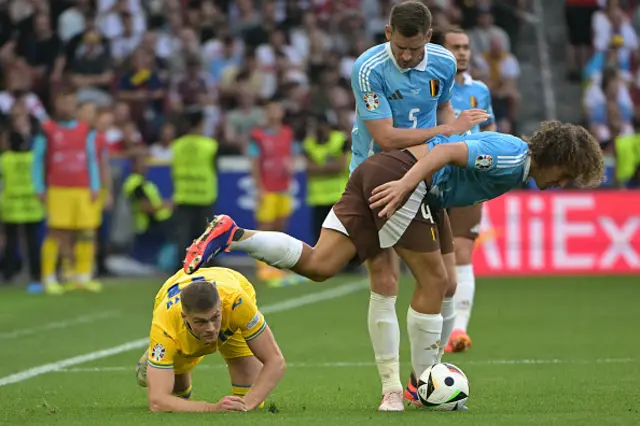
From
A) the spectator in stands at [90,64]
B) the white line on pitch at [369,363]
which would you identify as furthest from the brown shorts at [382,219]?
the spectator in stands at [90,64]

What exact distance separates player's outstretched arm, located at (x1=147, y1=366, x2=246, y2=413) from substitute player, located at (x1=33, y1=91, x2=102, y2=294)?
9362mm

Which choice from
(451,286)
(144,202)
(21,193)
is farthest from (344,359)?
(144,202)

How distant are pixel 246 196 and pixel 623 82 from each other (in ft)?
20.9

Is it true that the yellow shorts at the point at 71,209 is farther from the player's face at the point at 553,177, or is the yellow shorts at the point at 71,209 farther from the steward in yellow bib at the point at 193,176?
the player's face at the point at 553,177

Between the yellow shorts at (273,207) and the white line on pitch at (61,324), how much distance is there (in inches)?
155

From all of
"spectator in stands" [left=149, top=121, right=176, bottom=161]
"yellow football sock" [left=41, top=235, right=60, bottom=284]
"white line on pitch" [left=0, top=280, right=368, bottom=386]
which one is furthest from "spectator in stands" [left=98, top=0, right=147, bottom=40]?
"white line on pitch" [left=0, top=280, right=368, bottom=386]

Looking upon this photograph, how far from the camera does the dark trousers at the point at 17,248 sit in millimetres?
16609

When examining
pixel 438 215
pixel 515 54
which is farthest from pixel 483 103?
pixel 515 54

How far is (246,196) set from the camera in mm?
17641

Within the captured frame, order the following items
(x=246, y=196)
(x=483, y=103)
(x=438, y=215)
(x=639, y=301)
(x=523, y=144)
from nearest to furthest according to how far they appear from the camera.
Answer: (x=523, y=144) < (x=438, y=215) < (x=483, y=103) < (x=639, y=301) < (x=246, y=196)

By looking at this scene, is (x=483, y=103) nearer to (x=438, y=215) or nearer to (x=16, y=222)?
(x=438, y=215)

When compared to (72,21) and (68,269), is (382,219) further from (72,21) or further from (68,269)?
(72,21)

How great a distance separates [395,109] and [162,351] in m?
1.78

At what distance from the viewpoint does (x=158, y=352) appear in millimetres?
6352
